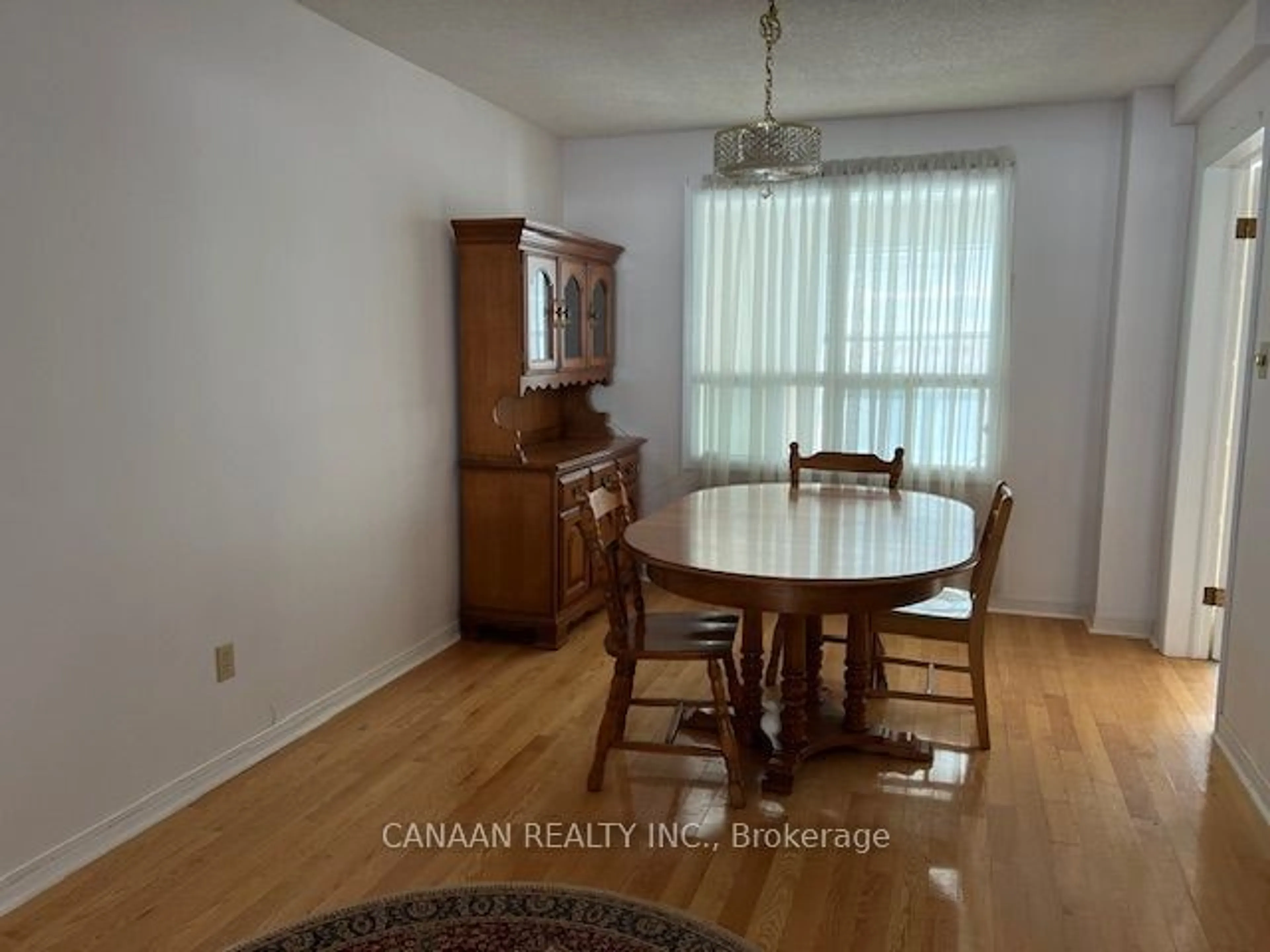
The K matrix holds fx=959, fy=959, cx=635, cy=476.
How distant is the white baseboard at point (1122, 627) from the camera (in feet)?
14.0

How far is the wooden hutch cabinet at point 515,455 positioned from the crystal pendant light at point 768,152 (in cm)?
119

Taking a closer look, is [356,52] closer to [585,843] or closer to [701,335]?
[701,335]

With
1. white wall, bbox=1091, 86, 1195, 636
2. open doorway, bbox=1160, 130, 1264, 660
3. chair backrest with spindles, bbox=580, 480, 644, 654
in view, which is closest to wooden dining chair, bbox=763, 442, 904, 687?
chair backrest with spindles, bbox=580, 480, 644, 654

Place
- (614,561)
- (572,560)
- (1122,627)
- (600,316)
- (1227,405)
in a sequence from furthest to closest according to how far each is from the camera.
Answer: (600,316) < (1122,627) < (572,560) < (1227,405) < (614,561)

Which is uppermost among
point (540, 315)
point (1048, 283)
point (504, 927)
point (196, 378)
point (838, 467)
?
point (1048, 283)

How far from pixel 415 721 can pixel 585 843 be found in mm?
1034

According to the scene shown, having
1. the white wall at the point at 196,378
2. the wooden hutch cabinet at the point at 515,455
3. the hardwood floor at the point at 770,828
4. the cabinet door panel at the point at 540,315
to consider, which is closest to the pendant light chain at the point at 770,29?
the wooden hutch cabinet at the point at 515,455

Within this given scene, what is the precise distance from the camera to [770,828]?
8.38 feet

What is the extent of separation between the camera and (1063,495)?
4.51 metres

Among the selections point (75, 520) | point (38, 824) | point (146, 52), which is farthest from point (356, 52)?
point (38, 824)

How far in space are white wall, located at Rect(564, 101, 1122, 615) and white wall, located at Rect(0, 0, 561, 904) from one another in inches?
74.4

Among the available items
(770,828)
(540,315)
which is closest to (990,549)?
(770,828)

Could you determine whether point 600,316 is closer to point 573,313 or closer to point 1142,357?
point 573,313

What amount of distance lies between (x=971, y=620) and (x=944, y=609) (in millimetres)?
124
